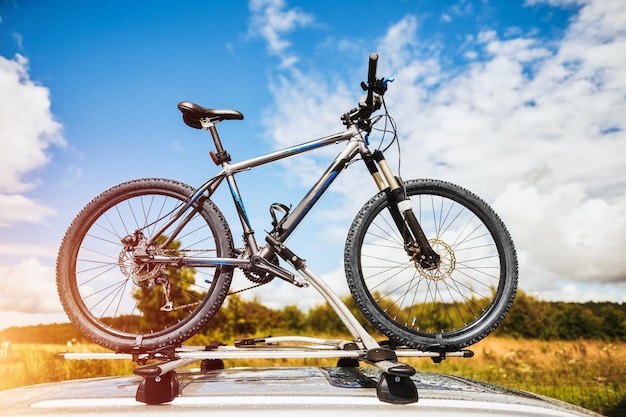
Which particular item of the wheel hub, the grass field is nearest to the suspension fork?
the wheel hub

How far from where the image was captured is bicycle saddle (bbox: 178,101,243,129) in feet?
10.1

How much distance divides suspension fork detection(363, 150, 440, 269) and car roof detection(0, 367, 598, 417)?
0.97 metres

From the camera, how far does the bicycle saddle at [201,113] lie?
122 inches

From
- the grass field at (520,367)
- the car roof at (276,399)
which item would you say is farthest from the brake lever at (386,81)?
the grass field at (520,367)

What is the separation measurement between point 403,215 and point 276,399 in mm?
1596

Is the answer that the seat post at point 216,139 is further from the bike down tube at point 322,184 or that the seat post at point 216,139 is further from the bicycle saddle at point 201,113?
the bike down tube at point 322,184

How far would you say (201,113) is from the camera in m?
3.10

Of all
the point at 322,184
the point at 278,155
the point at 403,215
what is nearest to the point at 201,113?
the point at 278,155

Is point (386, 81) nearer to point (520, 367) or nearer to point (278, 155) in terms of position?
point (278, 155)

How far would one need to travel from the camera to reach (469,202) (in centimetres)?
305

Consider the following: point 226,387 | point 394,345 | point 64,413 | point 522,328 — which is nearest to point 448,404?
point 226,387

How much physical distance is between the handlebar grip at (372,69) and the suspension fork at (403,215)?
45 centimetres

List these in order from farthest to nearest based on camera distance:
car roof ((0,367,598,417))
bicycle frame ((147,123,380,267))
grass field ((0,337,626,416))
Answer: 1. grass field ((0,337,626,416))
2. bicycle frame ((147,123,380,267))
3. car roof ((0,367,598,417))

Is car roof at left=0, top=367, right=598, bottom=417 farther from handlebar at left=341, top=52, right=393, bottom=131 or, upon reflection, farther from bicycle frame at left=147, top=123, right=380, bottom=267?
handlebar at left=341, top=52, right=393, bottom=131
